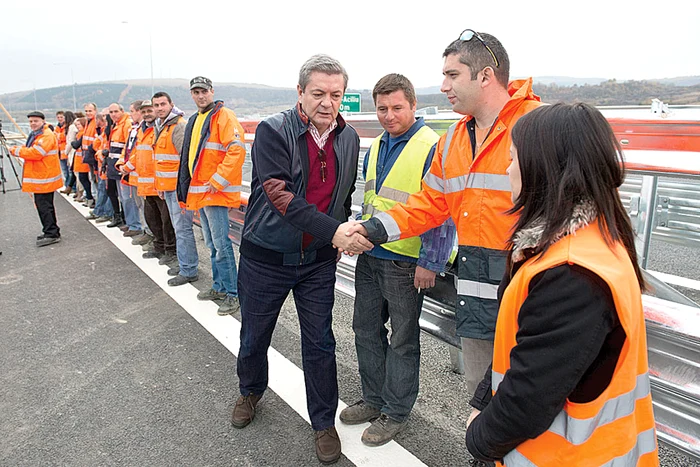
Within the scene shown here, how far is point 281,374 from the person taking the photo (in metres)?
3.38

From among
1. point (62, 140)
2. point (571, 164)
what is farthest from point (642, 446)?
point (62, 140)

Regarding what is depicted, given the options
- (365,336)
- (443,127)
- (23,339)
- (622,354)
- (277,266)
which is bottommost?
(23,339)

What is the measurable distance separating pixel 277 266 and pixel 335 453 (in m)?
1.02

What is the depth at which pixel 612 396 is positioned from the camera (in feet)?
4.03

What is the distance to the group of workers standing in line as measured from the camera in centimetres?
122

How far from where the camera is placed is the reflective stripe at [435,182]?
237cm

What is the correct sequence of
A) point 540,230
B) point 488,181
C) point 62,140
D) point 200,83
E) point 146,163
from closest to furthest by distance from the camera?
1. point 540,230
2. point 488,181
3. point 200,83
4. point 146,163
5. point 62,140

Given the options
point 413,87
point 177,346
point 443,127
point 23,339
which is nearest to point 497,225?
point 413,87

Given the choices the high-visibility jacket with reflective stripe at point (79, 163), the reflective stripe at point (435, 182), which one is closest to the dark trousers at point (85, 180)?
the high-visibility jacket with reflective stripe at point (79, 163)

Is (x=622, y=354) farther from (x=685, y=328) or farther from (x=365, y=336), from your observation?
(x=365, y=336)

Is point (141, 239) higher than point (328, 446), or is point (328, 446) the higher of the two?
point (328, 446)

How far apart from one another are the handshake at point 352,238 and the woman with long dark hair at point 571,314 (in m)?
1.15

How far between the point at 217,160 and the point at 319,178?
2549mm

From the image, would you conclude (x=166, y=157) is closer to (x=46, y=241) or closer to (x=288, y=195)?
(x=46, y=241)
